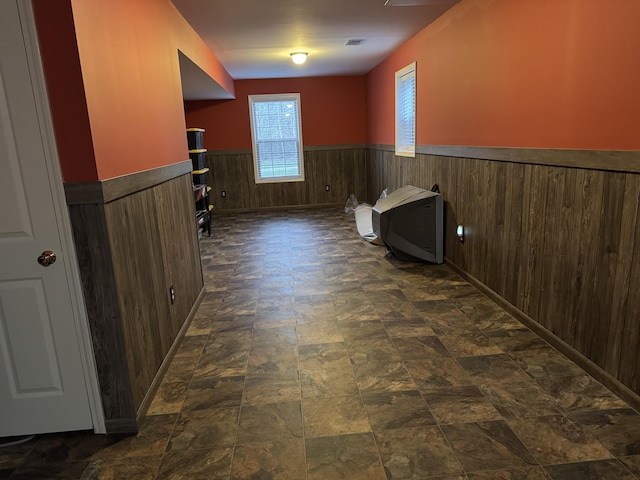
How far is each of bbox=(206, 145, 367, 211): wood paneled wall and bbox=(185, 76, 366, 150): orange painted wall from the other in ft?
0.72

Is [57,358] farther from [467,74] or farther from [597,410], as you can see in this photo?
[467,74]

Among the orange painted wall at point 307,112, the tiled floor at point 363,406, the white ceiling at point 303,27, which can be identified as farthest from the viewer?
the orange painted wall at point 307,112

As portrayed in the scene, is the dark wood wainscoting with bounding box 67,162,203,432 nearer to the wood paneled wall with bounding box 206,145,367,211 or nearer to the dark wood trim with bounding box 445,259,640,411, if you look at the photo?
the dark wood trim with bounding box 445,259,640,411

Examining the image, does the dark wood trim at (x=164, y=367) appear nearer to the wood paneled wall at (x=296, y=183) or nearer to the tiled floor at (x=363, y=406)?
the tiled floor at (x=363, y=406)

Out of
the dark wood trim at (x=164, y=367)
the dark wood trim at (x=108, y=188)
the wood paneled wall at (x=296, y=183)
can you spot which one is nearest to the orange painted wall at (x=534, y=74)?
the dark wood trim at (x=108, y=188)

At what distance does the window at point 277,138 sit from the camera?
26.6 feet

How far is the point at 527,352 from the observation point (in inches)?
103

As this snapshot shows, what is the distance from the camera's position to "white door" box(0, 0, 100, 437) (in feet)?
5.50

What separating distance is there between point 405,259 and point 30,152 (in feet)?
11.9

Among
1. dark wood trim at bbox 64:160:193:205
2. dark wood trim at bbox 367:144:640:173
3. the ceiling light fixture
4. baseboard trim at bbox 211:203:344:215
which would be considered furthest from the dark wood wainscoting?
baseboard trim at bbox 211:203:344:215

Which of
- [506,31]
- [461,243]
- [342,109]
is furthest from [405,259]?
[342,109]

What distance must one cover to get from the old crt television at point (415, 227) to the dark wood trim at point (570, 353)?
2.83 ft

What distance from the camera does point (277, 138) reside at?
8.20 meters

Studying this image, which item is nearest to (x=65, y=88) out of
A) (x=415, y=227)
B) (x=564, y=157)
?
(x=564, y=157)
